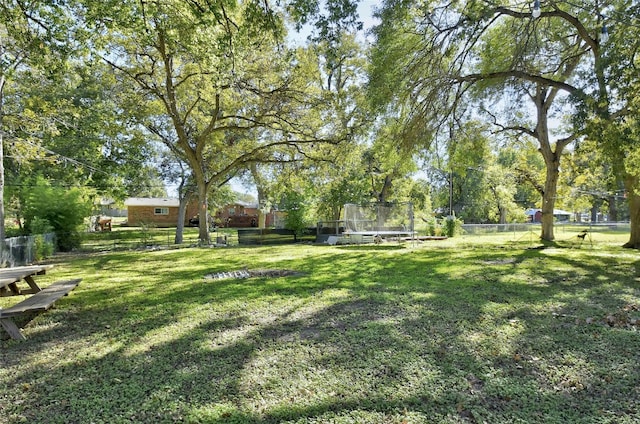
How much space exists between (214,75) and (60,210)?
9.84 m

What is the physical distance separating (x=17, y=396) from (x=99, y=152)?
61.3ft

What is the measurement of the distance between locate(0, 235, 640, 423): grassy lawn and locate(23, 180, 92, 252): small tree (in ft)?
33.5

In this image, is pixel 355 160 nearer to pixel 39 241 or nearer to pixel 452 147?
pixel 452 147

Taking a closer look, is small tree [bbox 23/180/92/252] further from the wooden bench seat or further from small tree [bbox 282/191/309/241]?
the wooden bench seat

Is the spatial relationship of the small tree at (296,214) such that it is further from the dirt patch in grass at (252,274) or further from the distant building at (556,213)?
the distant building at (556,213)

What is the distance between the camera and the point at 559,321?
4777mm

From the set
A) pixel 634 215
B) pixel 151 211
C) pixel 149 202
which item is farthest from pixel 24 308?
pixel 149 202

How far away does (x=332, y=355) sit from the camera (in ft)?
12.3

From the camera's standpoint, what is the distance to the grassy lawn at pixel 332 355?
2805 millimetres

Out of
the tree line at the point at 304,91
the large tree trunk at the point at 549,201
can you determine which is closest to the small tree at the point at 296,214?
the tree line at the point at 304,91

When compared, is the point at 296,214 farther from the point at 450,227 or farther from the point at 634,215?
the point at 634,215

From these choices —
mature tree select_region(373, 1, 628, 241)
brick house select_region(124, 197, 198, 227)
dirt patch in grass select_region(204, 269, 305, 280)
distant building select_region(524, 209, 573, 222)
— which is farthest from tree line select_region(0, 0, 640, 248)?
distant building select_region(524, 209, 573, 222)

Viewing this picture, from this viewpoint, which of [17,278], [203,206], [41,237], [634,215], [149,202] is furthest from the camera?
[149,202]

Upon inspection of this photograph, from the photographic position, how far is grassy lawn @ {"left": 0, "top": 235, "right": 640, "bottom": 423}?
9.20 ft
